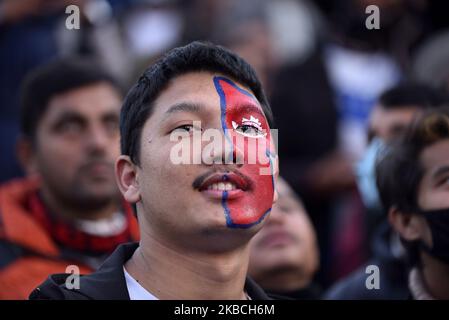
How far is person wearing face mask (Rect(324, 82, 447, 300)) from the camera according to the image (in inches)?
193

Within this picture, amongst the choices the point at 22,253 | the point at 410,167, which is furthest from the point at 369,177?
the point at 22,253

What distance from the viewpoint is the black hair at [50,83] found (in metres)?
5.29

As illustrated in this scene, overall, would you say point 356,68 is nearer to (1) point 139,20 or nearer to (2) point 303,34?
(2) point 303,34

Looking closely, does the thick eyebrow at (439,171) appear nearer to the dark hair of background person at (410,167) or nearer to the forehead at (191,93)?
the dark hair of background person at (410,167)

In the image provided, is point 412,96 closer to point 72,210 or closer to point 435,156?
point 435,156

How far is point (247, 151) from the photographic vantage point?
3.19 metres

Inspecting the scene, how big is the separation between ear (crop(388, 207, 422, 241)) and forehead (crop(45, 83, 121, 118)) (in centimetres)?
186

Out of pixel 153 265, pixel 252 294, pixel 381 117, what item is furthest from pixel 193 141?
pixel 381 117

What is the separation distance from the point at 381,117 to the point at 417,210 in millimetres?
1559

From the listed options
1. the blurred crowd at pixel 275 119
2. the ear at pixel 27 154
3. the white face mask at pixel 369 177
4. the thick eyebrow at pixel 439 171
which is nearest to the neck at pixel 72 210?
the blurred crowd at pixel 275 119

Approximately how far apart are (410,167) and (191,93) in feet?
4.68

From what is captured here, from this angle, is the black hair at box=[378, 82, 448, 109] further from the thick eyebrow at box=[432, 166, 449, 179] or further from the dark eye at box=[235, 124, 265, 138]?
the dark eye at box=[235, 124, 265, 138]

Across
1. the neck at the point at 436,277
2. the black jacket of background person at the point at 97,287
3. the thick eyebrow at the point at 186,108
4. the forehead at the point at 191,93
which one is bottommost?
the neck at the point at 436,277

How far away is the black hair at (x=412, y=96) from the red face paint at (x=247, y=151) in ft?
7.79
